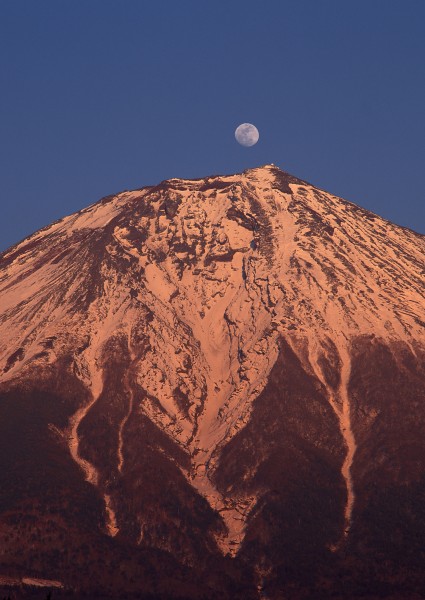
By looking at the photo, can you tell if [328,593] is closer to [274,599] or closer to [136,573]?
[274,599]

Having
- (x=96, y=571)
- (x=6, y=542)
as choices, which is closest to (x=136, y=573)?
(x=96, y=571)

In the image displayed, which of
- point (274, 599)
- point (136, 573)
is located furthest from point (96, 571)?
point (274, 599)

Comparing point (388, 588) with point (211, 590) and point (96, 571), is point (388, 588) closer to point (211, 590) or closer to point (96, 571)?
point (211, 590)

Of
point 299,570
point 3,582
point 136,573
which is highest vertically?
point 299,570

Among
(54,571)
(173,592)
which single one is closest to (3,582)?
(54,571)

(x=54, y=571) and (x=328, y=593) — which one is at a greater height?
(x=328, y=593)

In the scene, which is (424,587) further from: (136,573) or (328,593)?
(136,573)

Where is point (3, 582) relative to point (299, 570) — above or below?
below
